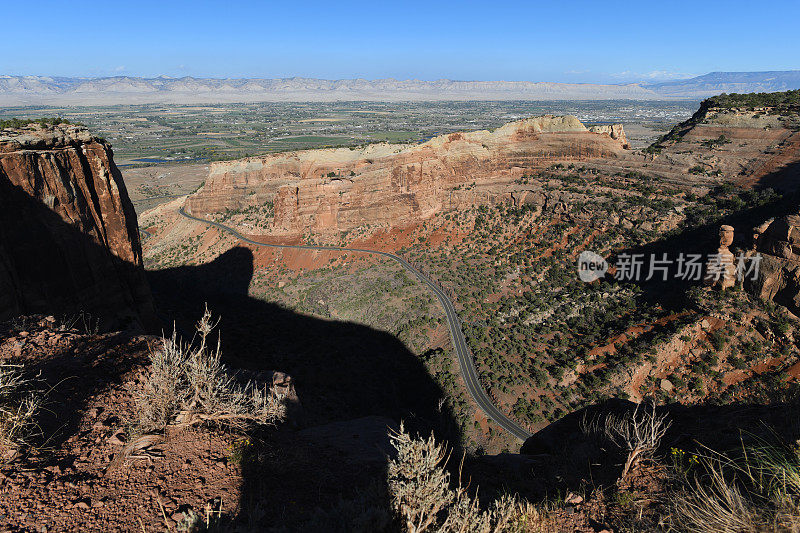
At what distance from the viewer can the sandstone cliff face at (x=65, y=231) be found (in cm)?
2030

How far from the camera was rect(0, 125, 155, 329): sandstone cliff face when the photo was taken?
2030 centimetres

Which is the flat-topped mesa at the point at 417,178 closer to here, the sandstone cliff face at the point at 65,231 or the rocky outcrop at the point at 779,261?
the sandstone cliff face at the point at 65,231

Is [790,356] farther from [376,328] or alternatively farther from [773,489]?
[376,328]

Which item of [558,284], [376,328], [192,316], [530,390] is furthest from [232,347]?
[558,284]

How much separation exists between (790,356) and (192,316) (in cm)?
4421

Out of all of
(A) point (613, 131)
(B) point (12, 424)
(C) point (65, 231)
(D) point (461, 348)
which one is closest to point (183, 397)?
(B) point (12, 424)

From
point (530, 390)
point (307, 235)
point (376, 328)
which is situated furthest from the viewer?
point (307, 235)

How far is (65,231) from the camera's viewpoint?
873 inches

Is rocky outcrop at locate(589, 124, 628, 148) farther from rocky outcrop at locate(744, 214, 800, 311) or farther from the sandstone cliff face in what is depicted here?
the sandstone cliff face

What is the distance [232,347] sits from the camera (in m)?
30.6

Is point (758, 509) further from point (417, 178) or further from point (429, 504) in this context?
point (417, 178)

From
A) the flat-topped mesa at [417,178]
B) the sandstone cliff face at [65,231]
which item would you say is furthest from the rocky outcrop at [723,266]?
the sandstone cliff face at [65,231]

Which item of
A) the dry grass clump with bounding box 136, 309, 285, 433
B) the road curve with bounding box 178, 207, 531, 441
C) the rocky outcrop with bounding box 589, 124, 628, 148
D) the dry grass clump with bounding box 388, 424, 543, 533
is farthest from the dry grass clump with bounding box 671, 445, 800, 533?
the rocky outcrop with bounding box 589, 124, 628, 148

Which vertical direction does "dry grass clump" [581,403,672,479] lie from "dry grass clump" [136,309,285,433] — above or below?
below
